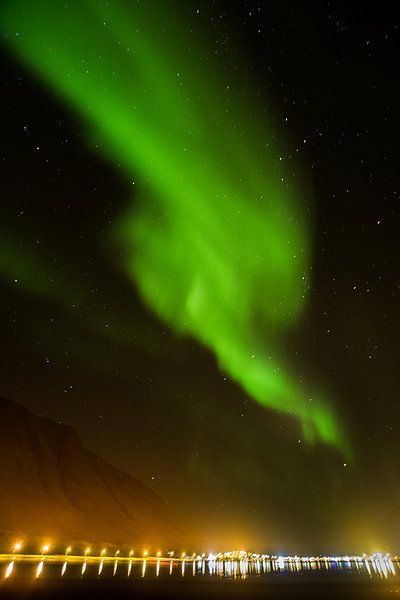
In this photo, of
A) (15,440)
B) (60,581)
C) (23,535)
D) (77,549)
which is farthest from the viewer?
(15,440)

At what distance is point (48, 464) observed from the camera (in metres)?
185

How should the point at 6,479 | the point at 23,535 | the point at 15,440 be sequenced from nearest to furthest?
the point at 23,535 < the point at 6,479 < the point at 15,440

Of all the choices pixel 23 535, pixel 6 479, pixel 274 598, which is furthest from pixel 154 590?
pixel 6 479

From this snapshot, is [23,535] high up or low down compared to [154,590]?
up

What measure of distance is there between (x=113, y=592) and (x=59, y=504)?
400 ft

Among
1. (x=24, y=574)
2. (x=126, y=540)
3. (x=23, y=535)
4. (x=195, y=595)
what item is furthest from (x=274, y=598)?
(x=126, y=540)

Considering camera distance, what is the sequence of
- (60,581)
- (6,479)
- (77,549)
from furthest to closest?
(6,479) → (77,549) → (60,581)

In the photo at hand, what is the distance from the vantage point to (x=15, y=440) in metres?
184

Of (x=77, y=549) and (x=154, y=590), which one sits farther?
(x=77, y=549)

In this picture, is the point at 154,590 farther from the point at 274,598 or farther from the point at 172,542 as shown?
the point at 172,542

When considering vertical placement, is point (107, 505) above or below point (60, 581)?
above

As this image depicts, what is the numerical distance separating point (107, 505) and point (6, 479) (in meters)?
54.6

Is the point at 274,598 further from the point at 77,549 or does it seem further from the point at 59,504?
the point at 59,504

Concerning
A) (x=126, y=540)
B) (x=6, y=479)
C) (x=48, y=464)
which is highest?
(x=48, y=464)
